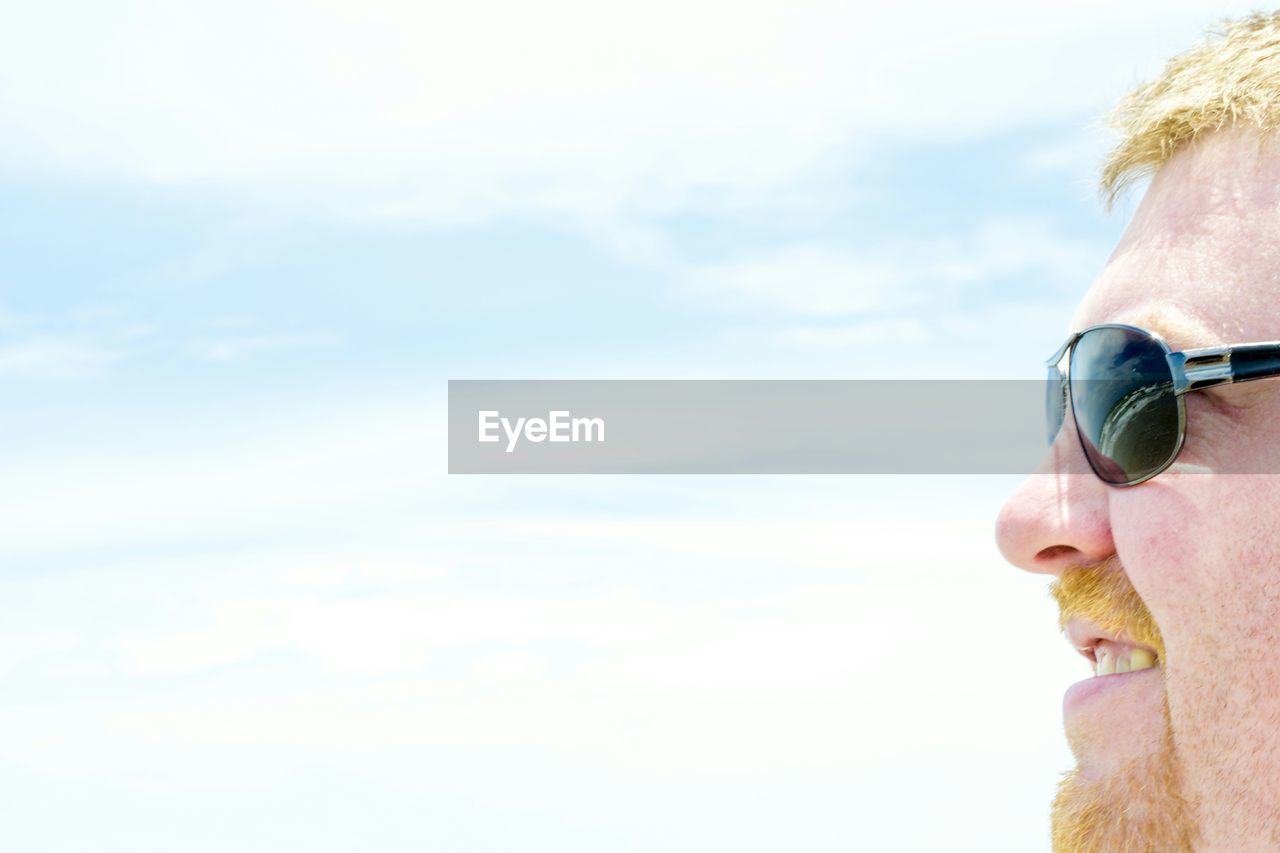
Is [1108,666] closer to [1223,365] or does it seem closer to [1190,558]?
[1190,558]

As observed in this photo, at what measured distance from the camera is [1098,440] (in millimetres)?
2955

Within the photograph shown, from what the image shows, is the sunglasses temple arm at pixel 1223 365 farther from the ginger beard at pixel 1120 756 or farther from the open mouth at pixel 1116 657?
the open mouth at pixel 1116 657

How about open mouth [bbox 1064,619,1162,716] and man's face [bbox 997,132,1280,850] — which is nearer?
man's face [bbox 997,132,1280,850]

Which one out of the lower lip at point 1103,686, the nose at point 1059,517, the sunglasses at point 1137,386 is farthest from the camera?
the nose at point 1059,517

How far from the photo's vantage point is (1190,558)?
265 centimetres

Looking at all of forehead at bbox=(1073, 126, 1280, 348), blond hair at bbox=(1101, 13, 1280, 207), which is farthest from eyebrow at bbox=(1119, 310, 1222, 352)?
blond hair at bbox=(1101, 13, 1280, 207)

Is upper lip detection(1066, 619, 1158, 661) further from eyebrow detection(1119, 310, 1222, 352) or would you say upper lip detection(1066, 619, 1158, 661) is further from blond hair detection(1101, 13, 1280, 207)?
blond hair detection(1101, 13, 1280, 207)

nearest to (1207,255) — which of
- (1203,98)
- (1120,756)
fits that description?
(1203,98)

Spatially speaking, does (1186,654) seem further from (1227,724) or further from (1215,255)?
(1215,255)

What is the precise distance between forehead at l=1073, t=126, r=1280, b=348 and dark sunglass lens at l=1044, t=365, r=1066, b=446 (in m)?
0.26

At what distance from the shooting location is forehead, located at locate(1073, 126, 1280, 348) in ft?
8.96

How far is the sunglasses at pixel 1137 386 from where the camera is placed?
2.70 meters

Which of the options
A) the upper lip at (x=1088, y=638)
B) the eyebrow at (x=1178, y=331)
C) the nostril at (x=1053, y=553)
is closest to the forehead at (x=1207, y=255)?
the eyebrow at (x=1178, y=331)

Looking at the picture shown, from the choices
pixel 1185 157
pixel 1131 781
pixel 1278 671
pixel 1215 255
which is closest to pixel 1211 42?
pixel 1185 157
